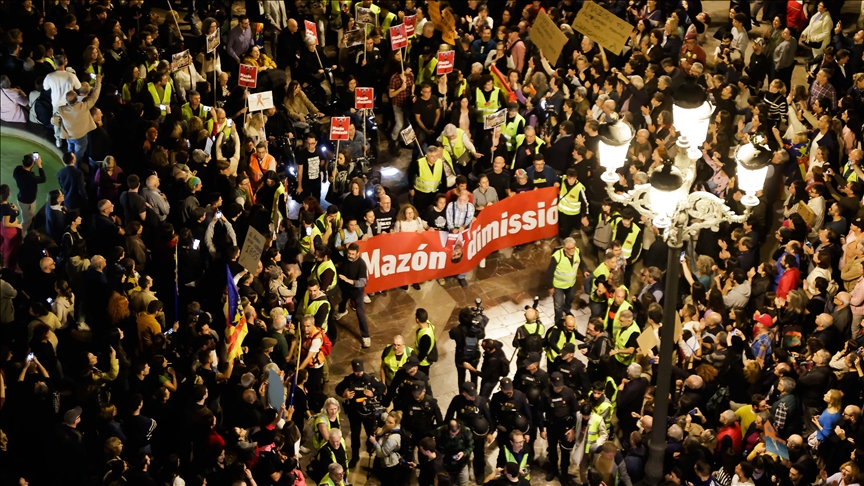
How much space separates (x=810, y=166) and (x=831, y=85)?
1.90 meters

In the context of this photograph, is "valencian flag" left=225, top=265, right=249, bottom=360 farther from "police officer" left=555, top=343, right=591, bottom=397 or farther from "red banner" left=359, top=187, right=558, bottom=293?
"police officer" left=555, top=343, right=591, bottom=397

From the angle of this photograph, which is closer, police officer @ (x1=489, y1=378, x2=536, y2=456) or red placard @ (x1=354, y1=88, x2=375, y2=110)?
police officer @ (x1=489, y1=378, x2=536, y2=456)

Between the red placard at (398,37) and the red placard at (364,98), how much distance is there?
1805 millimetres

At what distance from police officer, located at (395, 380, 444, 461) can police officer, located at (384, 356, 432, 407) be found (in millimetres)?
77

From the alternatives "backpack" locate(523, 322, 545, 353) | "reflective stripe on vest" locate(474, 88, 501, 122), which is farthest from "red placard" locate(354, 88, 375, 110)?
"backpack" locate(523, 322, 545, 353)

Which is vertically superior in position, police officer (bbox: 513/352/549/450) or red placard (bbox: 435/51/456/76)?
red placard (bbox: 435/51/456/76)

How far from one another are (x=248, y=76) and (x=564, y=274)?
18.1 ft

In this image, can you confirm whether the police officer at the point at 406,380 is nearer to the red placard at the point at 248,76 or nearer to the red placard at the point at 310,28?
the red placard at the point at 248,76

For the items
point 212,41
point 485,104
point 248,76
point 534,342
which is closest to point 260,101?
point 248,76

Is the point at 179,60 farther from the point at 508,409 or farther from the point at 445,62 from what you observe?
the point at 508,409

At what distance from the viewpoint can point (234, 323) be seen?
1315 cm

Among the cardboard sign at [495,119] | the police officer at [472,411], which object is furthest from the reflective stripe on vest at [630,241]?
the police officer at [472,411]

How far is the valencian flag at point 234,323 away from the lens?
43.0 ft

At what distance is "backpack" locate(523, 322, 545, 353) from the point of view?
45.5ft
